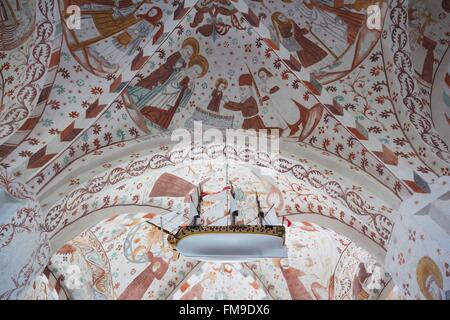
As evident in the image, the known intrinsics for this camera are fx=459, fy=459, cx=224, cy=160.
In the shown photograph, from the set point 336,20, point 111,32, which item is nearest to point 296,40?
point 336,20

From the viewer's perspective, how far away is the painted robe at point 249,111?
7.09m

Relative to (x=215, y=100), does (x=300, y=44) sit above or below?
above

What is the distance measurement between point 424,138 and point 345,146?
1140mm

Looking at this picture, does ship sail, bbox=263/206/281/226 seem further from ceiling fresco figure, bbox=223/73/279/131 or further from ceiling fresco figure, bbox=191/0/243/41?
ceiling fresco figure, bbox=191/0/243/41

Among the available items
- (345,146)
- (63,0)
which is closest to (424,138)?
(345,146)

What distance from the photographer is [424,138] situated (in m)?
5.64

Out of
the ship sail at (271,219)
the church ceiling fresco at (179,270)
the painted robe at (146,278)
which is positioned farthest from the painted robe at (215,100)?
the painted robe at (146,278)

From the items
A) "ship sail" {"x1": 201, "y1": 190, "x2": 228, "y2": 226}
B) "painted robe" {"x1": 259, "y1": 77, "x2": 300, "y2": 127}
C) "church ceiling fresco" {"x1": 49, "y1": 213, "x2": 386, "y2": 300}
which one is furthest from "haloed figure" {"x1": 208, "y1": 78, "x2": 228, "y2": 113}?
"church ceiling fresco" {"x1": 49, "y1": 213, "x2": 386, "y2": 300}

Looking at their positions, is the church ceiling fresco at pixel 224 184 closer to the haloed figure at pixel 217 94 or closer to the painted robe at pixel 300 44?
the haloed figure at pixel 217 94

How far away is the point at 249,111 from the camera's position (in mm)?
7125

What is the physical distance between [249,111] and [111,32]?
91.8 inches

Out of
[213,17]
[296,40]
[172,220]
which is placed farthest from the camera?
[172,220]

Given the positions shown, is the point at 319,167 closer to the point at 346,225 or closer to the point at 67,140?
the point at 346,225

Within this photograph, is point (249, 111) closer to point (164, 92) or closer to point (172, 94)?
point (172, 94)
